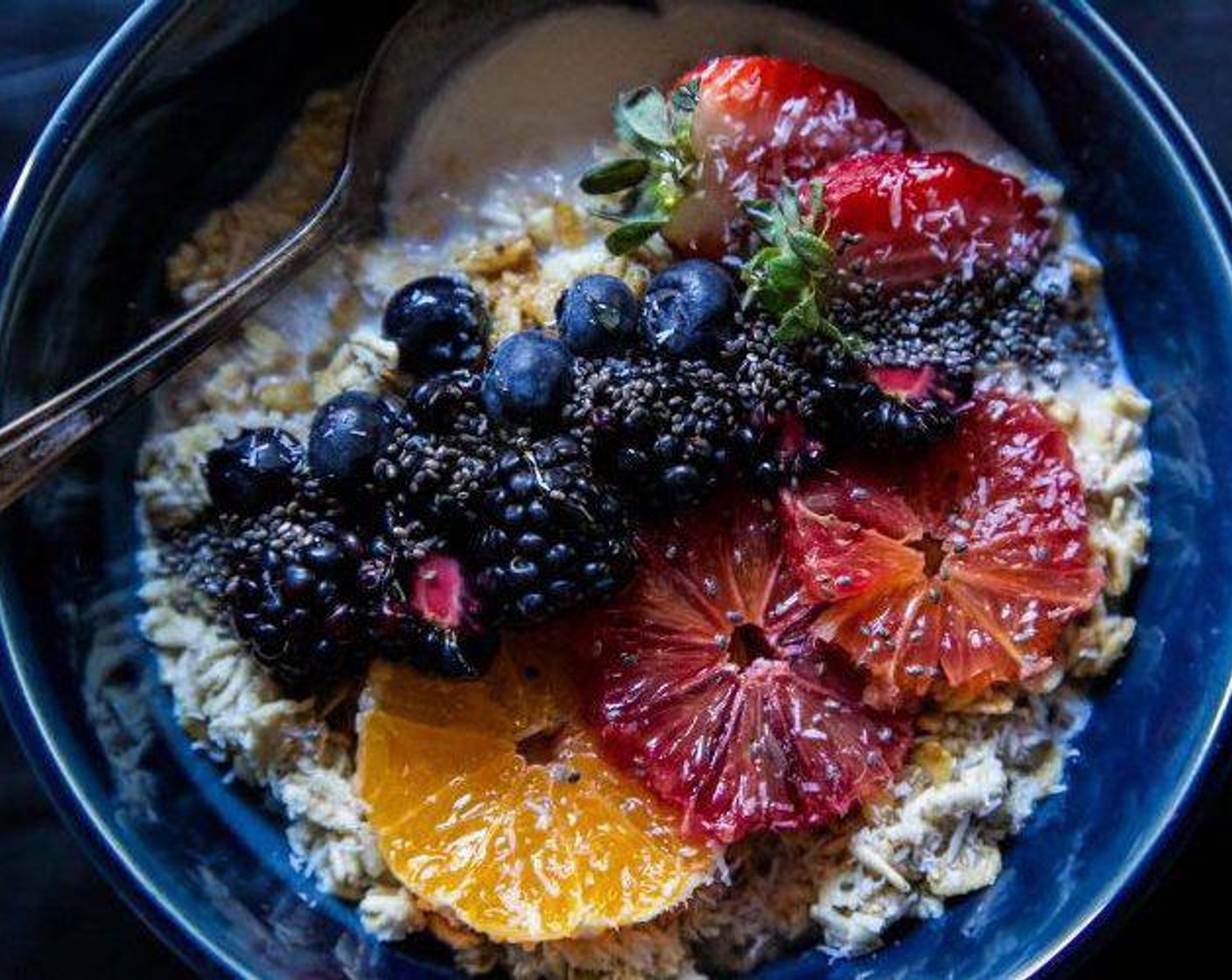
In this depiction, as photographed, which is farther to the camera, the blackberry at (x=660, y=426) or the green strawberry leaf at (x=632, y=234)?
the green strawberry leaf at (x=632, y=234)

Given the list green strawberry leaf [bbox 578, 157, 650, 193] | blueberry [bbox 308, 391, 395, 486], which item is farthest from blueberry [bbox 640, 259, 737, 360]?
blueberry [bbox 308, 391, 395, 486]

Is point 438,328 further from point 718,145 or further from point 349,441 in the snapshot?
point 718,145

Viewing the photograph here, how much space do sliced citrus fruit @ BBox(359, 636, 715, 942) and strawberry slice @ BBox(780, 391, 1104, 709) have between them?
9.3 inches

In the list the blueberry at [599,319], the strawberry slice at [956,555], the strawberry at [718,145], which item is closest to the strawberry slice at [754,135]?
the strawberry at [718,145]

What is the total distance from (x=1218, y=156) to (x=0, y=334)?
119cm

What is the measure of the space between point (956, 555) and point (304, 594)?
565 millimetres

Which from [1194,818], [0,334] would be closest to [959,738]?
[1194,818]

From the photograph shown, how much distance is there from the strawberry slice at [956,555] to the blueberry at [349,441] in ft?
1.17

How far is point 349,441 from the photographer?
4.53ft

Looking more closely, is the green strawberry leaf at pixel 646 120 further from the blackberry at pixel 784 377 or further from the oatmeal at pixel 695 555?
the blackberry at pixel 784 377

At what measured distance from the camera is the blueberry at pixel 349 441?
4.53ft

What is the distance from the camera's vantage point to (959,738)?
57.1 inches

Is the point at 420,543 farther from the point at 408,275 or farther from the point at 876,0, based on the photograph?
the point at 876,0

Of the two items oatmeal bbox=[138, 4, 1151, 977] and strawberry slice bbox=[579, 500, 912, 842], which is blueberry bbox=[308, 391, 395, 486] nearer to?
oatmeal bbox=[138, 4, 1151, 977]
